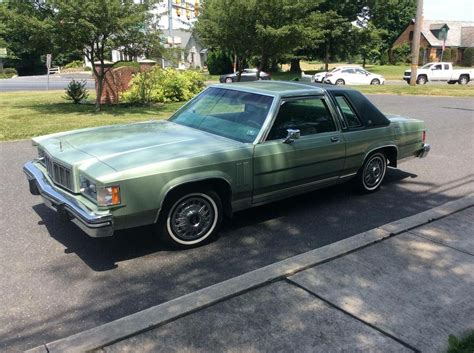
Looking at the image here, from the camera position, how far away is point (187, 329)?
3.11m

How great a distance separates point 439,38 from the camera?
66.0 m

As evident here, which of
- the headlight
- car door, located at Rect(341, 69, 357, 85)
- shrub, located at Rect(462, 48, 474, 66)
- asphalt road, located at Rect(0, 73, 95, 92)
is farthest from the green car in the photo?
shrub, located at Rect(462, 48, 474, 66)

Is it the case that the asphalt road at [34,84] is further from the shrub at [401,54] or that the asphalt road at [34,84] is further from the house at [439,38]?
the house at [439,38]

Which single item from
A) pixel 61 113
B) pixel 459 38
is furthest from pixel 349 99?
pixel 459 38

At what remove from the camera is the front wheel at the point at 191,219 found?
426 cm

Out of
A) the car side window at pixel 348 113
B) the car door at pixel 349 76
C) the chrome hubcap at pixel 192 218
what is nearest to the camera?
the chrome hubcap at pixel 192 218

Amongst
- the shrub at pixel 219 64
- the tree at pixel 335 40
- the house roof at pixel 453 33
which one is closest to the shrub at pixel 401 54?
the house roof at pixel 453 33

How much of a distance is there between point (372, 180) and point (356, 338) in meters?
3.52

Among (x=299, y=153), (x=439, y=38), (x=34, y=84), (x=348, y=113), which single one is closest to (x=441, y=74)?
(x=34, y=84)

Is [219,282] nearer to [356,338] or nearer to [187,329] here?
[187,329]

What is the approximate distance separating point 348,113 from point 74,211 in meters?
3.43

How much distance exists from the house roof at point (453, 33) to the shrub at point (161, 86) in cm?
5665

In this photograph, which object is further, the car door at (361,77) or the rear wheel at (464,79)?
the rear wheel at (464,79)

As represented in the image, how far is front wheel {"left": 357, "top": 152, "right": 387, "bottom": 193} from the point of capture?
20.0ft
